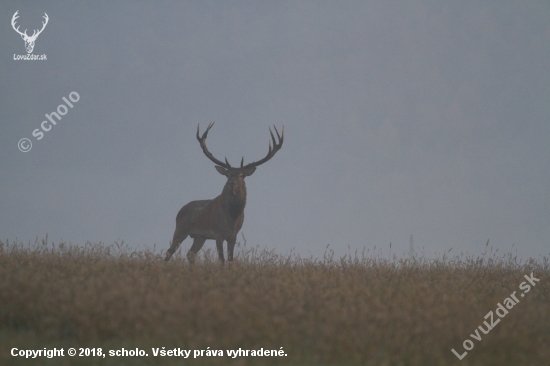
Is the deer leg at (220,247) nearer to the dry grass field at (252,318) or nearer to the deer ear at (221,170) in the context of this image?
the deer ear at (221,170)

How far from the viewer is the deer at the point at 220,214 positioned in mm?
12430

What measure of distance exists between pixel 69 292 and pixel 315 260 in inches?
230

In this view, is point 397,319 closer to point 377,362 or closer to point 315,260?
point 377,362

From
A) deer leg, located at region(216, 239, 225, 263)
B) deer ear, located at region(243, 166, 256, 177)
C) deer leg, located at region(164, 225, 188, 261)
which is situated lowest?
deer leg, located at region(216, 239, 225, 263)

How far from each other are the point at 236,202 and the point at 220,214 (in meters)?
0.55

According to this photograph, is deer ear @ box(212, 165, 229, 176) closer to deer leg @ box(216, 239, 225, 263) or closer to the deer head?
the deer head

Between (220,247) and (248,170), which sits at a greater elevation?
(248,170)

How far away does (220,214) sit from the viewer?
1269cm

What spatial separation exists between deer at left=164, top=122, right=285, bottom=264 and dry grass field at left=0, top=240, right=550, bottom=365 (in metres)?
3.20

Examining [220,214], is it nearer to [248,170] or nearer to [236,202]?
[236,202]

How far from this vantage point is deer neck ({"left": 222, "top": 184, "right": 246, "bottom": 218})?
1237cm

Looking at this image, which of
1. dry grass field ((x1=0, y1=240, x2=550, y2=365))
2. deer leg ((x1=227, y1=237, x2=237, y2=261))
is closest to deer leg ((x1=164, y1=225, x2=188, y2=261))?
deer leg ((x1=227, y1=237, x2=237, y2=261))

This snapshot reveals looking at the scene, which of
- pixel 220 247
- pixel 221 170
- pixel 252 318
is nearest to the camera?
pixel 252 318

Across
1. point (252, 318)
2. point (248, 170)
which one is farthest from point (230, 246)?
point (252, 318)
